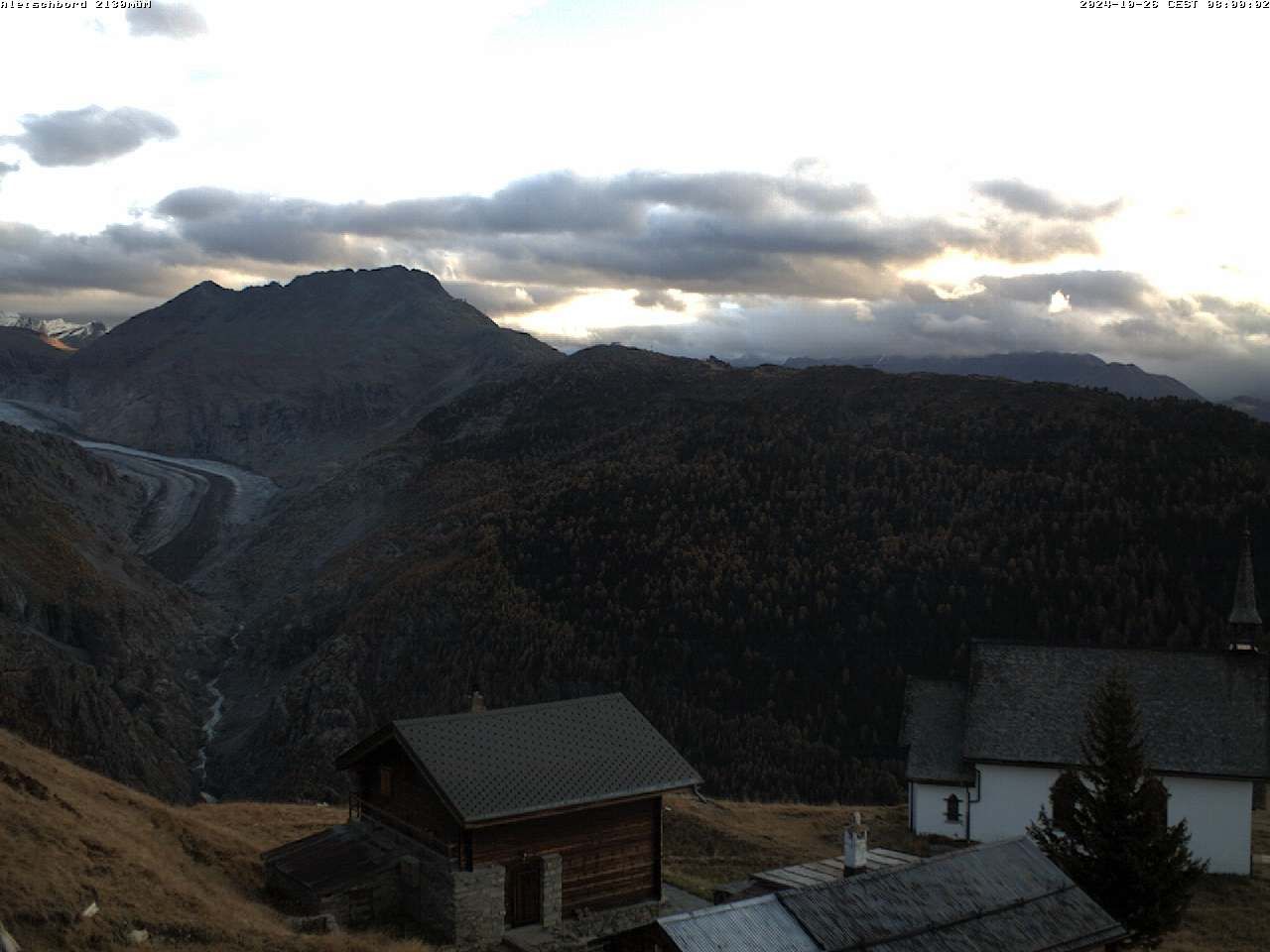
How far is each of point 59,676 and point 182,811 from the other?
3018cm

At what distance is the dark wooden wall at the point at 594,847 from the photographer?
25.0m

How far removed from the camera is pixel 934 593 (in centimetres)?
6725

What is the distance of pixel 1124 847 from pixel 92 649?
70.9 metres

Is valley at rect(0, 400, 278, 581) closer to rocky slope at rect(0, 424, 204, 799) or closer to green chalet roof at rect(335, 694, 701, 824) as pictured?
rocky slope at rect(0, 424, 204, 799)

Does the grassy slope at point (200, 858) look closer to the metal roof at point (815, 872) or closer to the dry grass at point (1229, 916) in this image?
the dry grass at point (1229, 916)

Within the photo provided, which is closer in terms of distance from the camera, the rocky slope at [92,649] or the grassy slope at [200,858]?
the grassy slope at [200,858]

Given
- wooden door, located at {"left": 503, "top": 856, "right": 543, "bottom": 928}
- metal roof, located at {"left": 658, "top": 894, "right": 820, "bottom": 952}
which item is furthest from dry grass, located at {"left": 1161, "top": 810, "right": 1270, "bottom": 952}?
wooden door, located at {"left": 503, "top": 856, "right": 543, "bottom": 928}

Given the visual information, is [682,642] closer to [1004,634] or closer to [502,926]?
[1004,634]

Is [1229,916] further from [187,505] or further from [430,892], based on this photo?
[187,505]

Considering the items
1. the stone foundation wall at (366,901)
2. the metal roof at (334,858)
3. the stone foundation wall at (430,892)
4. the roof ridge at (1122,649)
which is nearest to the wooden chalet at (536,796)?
the stone foundation wall at (430,892)

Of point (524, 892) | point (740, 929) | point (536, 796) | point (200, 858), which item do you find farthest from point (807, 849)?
point (740, 929)

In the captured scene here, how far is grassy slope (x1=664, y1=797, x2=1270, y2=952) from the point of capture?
28844 millimetres

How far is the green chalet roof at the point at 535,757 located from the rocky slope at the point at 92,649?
A: 2881cm

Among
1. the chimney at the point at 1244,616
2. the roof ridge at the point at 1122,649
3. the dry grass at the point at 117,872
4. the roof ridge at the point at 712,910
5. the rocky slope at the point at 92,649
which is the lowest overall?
the rocky slope at the point at 92,649
